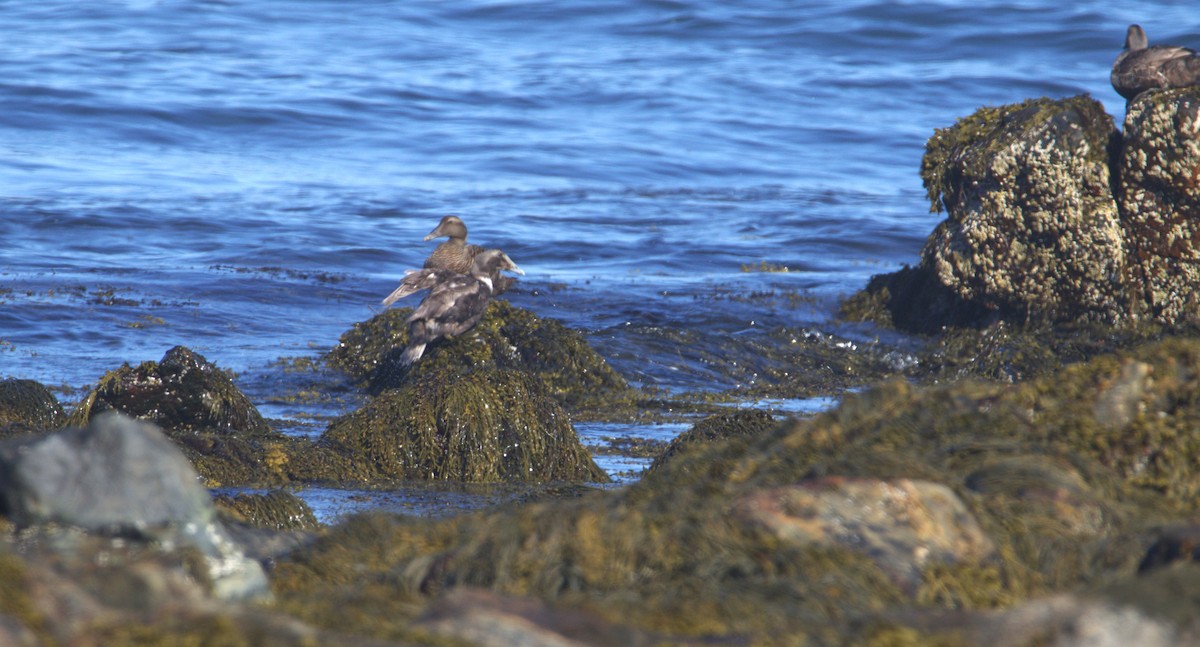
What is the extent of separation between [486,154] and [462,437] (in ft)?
55.7

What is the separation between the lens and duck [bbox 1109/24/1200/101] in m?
11.3

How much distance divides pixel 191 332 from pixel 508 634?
1077 centimetres

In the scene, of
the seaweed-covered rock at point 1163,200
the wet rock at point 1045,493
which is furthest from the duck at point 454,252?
the wet rock at point 1045,493

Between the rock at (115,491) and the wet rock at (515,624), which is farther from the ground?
the rock at (115,491)

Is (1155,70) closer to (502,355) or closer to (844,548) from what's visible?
(502,355)

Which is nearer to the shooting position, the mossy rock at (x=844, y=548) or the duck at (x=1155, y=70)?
the mossy rock at (x=844, y=548)

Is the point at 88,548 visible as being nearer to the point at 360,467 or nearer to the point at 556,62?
the point at 360,467

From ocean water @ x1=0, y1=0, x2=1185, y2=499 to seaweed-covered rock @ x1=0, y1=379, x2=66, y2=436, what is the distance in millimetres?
1815

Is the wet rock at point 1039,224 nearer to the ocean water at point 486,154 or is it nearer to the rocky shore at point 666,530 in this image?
the ocean water at point 486,154

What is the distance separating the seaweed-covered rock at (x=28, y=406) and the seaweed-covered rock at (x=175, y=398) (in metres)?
0.28

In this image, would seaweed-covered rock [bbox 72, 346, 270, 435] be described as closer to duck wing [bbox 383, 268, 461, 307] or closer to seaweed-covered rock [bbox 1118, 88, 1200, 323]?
duck wing [bbox 383, 268, 461, 307]

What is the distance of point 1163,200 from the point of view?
36.5 ft

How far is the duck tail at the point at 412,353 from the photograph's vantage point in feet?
34.7

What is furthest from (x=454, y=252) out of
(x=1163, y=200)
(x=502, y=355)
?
(x=1163, y=200)
